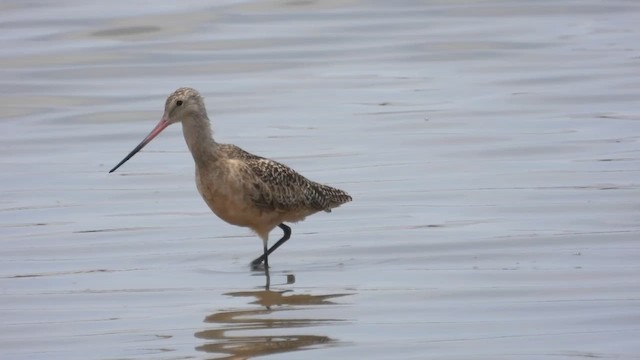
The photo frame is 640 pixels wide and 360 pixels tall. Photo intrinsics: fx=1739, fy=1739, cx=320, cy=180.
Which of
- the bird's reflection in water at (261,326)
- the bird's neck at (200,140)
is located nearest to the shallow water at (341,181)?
the bird's reflection in water at (261,326)

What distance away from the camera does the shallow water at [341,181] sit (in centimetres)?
803

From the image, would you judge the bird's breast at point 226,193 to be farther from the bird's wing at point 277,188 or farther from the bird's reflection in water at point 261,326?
the bird's reflection in water at point 261,326

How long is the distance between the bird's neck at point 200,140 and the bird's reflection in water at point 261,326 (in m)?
1.10

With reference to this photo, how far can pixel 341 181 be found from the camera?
1164cm

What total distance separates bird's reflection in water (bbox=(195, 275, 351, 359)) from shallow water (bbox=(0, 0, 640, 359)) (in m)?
0.02

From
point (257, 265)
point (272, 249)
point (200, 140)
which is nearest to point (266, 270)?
point (257, 265)

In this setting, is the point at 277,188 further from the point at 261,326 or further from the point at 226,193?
the point at 261,326

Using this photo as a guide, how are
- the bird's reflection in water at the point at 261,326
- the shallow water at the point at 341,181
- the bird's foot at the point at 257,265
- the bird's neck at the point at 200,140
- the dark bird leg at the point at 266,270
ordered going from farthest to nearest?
1. the bird's neck at the point at 200,140
2. the bird's foot at the point at 257,265
3. the dark bird leg at the point at 266,270
4. the shallow water at the point at 341,181
5. the bird's reflection in water at the point at 261,326

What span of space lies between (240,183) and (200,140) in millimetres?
347

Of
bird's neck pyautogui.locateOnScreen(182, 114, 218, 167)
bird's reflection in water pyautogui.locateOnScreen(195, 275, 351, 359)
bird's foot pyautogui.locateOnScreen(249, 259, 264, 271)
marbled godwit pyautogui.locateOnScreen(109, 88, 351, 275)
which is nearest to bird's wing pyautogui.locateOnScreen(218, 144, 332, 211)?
marbled godwit pyautogui.locateOnScreen(109, 88, 351, 275)

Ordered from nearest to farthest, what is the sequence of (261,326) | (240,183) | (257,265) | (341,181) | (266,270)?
(261,326), (266,270), (257,265), (240,183), (341,181)

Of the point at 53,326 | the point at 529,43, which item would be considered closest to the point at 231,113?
the point at 529,43

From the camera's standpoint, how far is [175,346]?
772 cm

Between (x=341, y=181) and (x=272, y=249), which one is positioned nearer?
(x=272, y=249)
